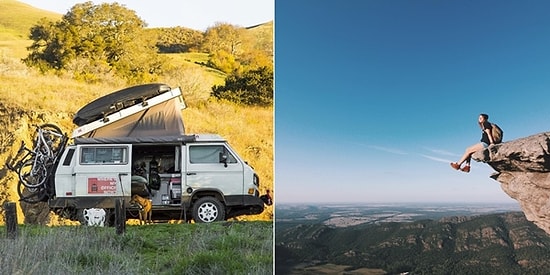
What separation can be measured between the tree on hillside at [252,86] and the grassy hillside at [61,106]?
0.09 meters

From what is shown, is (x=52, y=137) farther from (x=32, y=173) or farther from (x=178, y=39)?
(x=178, y=39)

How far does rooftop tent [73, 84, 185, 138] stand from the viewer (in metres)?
7.80

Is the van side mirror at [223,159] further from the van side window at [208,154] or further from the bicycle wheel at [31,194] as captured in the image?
the bicycle wheel at [31,194]

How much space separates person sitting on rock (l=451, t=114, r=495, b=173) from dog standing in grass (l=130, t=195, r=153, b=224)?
3103 mm

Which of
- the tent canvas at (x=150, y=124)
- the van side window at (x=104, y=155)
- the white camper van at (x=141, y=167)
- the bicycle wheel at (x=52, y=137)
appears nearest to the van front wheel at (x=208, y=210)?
the white camper van at (x=141, y=167)

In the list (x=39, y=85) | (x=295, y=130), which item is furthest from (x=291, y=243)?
(x=39, y=85)

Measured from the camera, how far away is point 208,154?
7.92 meters

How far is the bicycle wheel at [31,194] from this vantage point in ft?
25.0

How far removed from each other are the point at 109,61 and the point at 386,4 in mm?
2912

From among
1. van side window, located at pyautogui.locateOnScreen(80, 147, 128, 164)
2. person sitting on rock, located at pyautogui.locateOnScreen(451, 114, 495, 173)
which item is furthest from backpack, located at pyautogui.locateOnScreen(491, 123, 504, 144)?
van side window, located at pyautogui.locateOnScreen(80, 147, 128, 164)

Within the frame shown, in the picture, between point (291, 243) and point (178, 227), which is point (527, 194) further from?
point (178, 227)

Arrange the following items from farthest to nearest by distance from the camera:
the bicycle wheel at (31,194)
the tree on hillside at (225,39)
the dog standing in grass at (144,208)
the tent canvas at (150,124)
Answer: the tree on hillside at (225,39) < the tent canvas at (150,124) < the dog standing in grass at (144,208) < the bicycle wheel at (31,194)

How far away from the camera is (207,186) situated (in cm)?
784

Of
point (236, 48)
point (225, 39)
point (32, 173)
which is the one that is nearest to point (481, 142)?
point (236, 48)
